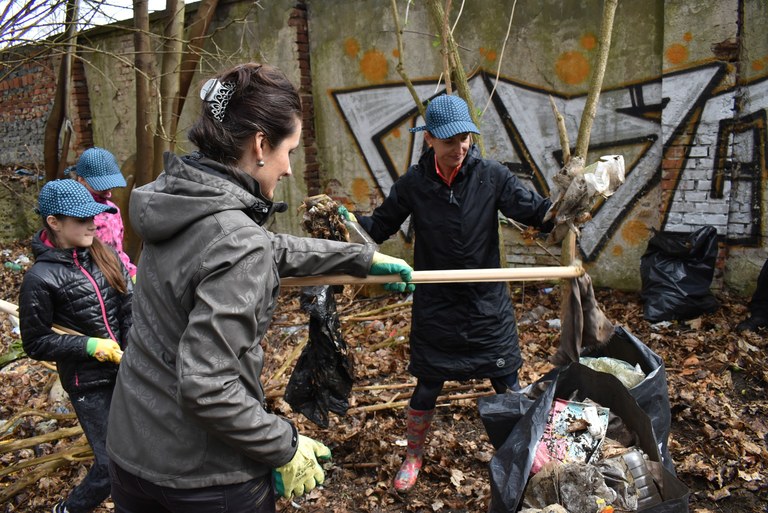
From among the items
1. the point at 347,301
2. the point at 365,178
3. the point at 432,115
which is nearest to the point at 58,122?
the point at 365,178

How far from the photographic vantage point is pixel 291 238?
7.14 ft

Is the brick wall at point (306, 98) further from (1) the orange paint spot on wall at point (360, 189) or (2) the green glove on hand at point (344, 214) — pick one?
(2) the green glove on hand at point (344, 214)

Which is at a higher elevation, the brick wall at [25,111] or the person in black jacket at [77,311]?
the brick wall at [25,111]

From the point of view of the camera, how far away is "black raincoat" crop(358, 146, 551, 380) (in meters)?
2.90

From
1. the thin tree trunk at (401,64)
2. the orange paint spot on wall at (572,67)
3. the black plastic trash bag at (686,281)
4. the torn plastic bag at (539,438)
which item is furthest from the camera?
the orange paint spot on wall at (572,67)

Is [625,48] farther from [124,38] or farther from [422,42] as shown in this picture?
[124,38]

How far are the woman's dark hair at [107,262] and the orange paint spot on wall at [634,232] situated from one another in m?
4.71

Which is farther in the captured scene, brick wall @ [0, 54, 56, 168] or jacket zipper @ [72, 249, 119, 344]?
brick wall @ [0, 54, 56, 168]

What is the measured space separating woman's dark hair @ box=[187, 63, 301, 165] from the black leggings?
1912mm

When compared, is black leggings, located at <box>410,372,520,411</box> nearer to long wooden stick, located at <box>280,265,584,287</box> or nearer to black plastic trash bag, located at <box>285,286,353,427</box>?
black plastic trash bag, located at <box>285,286,353,427</box>

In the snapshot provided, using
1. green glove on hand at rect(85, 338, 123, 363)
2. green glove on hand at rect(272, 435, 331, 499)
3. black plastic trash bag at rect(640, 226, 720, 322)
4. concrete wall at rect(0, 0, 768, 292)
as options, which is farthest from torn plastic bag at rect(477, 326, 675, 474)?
concrete wall at rect(0, 0, 768, 292)

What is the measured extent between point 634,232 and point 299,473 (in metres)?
5.00

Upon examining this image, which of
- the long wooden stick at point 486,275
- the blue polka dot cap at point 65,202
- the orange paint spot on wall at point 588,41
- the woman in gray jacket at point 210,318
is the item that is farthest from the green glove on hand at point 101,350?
the orange paint spot on wall at point 588,41

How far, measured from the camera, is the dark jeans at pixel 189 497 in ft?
5.10
